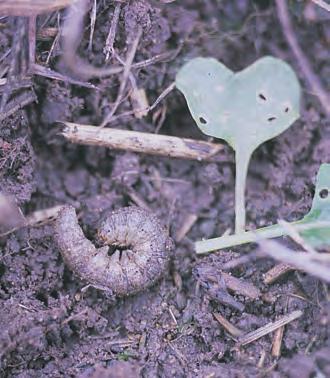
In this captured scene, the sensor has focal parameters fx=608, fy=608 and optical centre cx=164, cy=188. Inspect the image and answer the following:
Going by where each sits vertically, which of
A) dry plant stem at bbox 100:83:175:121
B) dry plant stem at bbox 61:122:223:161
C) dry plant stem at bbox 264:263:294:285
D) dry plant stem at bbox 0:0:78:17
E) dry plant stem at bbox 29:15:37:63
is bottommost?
dry plant stem at bbox 264:263:294:285

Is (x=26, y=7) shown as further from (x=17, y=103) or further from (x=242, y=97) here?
(x=242, y=97)

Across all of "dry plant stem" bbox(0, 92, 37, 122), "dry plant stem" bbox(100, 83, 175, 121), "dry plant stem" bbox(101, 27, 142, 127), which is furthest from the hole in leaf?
"dry plant stem" bbox(0, 92, 37, 122)

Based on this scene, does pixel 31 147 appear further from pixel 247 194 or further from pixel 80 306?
pixel 247 194

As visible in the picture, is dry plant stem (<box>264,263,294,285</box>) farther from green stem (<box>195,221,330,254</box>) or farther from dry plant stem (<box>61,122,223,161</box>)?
dry plant stem (<box>61,122,223,161</box>)

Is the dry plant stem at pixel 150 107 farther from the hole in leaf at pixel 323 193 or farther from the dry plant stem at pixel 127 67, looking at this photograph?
the hole in leaf at pixel 323 193

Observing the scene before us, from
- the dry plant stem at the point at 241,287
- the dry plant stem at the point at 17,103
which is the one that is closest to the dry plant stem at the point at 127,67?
the dry plant stem at the point at 17,103

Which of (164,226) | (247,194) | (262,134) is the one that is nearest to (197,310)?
(164,226)

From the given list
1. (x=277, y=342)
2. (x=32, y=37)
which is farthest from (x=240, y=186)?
(x=32, y=37)
